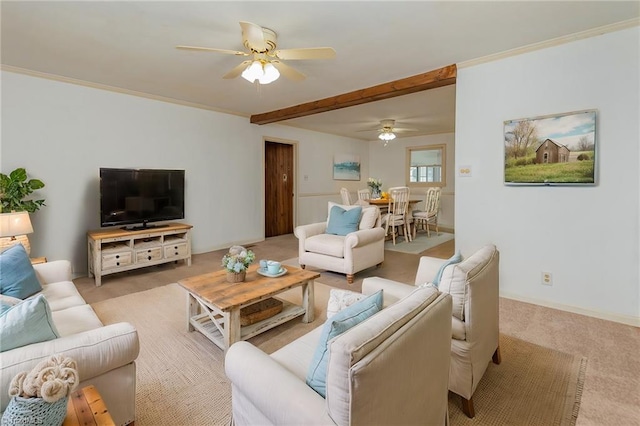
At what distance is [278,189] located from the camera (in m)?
6.85

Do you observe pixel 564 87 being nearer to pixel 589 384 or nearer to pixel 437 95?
pixel 437 95

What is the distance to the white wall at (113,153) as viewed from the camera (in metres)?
3.48

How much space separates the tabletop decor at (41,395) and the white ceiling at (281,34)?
2320mm

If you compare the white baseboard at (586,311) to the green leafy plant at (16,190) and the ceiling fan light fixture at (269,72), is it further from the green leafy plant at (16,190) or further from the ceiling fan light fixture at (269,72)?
the green leafy plant at (16,190)

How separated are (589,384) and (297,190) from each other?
5684mm

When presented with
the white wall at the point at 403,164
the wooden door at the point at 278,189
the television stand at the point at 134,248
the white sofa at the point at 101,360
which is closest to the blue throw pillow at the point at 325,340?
the white sofa at the point at 101,360

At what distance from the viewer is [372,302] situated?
3.96ft

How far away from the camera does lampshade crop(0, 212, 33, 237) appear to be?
8.30 ft

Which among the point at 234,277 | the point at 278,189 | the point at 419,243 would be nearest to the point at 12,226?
the point at 234,277

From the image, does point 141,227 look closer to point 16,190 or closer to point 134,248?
point 134,248

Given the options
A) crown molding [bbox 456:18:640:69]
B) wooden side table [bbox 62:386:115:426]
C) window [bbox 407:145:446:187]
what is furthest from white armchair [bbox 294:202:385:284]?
window [bbox 407:145:446:187]

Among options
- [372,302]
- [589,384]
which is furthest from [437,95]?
[372,302]

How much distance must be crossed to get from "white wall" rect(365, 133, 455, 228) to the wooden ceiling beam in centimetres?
407

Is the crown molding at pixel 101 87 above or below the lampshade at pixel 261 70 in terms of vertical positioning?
above
